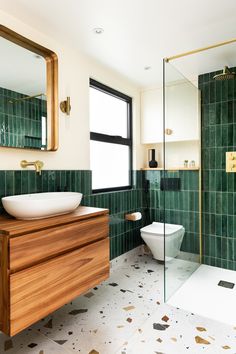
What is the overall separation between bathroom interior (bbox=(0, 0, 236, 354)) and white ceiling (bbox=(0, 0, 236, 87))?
20 millimetres

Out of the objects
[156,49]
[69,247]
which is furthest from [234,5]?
[69,247]

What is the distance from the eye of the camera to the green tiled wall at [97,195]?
1.79 meters

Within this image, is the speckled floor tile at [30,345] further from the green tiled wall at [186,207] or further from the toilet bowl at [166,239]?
the green tiled wall at [186,207]

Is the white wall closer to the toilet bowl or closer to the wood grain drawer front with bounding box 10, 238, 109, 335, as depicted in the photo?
the wood grain drawer front with bounding box 10, 238, 109, 335

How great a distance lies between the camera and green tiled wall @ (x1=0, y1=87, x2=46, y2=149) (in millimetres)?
1727

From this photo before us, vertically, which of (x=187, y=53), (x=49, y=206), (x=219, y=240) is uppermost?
Result: (x=187, y=53)

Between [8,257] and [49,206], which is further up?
[49,206]

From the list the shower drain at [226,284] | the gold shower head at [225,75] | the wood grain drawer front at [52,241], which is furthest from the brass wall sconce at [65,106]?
the shower drain at [226,284]

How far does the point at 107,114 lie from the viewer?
289cm

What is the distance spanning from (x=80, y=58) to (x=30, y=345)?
2386mm

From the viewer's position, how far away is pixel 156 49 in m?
2.27

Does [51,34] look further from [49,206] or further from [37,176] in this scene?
[49,206]

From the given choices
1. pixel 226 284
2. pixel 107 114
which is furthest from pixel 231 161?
pixel 107 114

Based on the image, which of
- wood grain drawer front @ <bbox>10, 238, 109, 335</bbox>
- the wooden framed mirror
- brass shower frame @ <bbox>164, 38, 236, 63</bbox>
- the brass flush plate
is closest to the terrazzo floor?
wood grain drawer front @ <bbox>10, 238, 109, 335</bbox>
